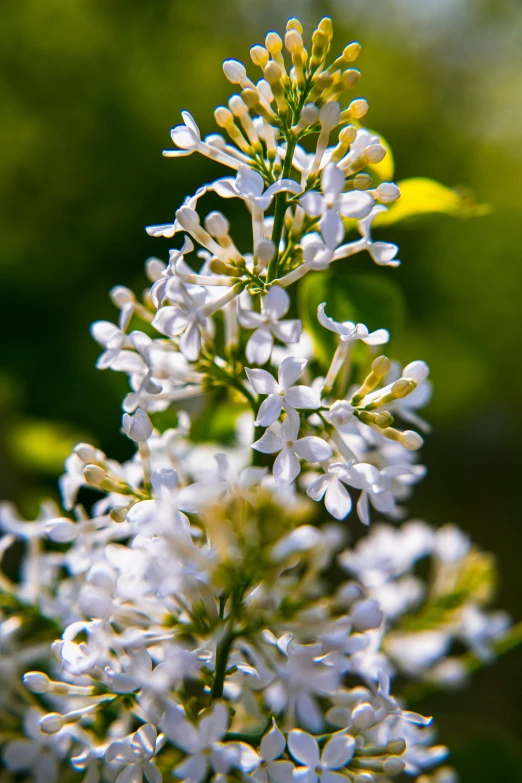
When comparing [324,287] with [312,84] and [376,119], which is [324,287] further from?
[376,119]

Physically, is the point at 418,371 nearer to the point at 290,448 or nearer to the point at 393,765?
the point at 290,448

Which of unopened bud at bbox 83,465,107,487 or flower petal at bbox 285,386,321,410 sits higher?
flower petal at bbox 285,386,321,410

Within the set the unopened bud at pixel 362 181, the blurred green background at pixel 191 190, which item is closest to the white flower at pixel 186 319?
the unopened bud at pixel 362 181

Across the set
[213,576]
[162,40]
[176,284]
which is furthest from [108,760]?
[162,40]

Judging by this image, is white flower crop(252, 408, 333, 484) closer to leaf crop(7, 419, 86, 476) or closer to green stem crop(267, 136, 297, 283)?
green stem crop(267, 136, 297, 283)

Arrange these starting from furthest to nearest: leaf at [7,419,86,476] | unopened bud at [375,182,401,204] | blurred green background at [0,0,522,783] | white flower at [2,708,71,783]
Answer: blurred green background at [0,0,522,783]
leaf at [7,419,86,476]
white flower at [2,708,71,783]
unopened bud at [375,182,401,204]

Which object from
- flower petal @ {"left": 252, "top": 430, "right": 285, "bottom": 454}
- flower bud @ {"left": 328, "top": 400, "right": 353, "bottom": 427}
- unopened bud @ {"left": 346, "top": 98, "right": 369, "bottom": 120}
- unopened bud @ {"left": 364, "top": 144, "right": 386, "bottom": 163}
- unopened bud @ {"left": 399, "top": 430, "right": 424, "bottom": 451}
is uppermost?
unopened bud @ {"left": 346, "top": 98, "right": 369, "bottom": 120}

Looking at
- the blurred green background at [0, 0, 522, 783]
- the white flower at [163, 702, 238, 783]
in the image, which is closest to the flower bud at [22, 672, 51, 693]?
the white flower at [163, 702, 238, 783]
